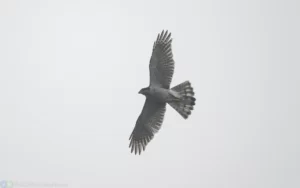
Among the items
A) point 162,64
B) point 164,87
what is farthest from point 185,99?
point 162,64

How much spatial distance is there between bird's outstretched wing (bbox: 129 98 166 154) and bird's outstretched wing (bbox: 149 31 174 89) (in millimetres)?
Result: 917

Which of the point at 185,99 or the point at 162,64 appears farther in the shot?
the point at 162,64

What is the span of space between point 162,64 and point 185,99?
1450mm

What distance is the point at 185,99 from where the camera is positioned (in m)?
15.7

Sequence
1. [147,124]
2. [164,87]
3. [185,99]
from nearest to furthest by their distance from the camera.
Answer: [185,99]
[164,87]
[147,124]

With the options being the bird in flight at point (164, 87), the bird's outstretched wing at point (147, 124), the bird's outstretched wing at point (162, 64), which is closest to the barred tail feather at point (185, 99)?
the bird in flight at point (164, 87)

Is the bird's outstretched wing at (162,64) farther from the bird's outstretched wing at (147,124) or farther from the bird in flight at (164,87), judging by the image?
the bird's outstretched wing at (147,124)

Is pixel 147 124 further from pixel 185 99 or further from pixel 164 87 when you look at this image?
pixel 185 99

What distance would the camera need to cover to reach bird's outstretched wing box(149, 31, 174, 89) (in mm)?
15875

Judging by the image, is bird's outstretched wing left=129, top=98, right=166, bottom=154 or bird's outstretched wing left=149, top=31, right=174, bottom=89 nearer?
bird's outstretched wing left=149, top=31, right=174, bottom=89

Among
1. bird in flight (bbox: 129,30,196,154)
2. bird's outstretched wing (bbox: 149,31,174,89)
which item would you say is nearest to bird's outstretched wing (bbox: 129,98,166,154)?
bird in flight (bbox: 129,30,196,154)

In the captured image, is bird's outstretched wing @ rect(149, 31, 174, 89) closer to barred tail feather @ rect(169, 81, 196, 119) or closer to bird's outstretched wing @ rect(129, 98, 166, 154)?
barred tail feather @ rect(169, 81, 196, 119)

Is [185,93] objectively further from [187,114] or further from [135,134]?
[135,134]

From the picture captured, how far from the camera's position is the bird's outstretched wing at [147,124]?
16.9 meters
